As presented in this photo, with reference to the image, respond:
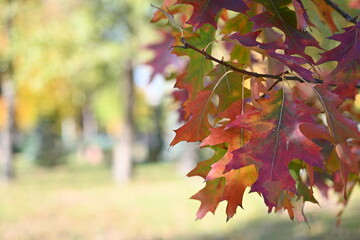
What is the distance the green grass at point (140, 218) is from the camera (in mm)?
5906

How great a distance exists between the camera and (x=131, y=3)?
11609 mm

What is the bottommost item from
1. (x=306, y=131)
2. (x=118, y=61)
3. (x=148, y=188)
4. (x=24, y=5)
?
(x=306, y=131)

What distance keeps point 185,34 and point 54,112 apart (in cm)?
2078

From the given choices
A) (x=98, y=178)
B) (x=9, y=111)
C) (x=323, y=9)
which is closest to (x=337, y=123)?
(x=323, y=9)

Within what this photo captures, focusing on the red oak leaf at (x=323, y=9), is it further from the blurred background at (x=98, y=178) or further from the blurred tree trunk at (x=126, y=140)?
the blurred tree trunk at (x=126, y=140)

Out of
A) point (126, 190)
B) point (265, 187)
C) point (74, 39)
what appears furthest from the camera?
point (74, 39)

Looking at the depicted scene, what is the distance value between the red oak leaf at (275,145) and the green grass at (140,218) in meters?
4.21

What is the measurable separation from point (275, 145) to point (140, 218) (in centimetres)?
634

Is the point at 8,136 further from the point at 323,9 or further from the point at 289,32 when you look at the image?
the point at 289,32

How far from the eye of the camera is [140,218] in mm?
7309

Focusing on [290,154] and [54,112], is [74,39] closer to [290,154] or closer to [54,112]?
[54,112]

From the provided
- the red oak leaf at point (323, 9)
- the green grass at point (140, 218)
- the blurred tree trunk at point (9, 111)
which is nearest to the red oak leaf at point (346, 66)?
the red oak leaf at point (323, 9)

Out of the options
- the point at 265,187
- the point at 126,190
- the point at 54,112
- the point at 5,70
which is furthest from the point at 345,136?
the point at 54,112

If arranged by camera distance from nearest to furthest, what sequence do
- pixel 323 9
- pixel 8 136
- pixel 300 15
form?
pixel 300 15 → pixel 323 9 → pixel 8 136
